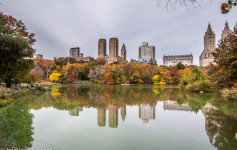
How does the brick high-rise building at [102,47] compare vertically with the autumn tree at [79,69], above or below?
above

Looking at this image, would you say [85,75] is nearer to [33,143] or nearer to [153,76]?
[153,76]

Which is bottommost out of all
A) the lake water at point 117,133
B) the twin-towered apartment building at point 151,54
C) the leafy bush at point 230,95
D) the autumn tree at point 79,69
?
the lake water at point 117,133

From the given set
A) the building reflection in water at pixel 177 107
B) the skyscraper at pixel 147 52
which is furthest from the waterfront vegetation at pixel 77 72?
the skyscraper at pixel 147 52

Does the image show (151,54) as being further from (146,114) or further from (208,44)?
(146,114)

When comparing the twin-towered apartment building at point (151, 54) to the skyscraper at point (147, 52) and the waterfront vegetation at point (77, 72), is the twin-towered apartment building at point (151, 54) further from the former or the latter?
the waterfront vegetation at point (77, 72)

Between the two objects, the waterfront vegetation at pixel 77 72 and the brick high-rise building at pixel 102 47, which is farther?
the brick high-rise building at pixel 102 47

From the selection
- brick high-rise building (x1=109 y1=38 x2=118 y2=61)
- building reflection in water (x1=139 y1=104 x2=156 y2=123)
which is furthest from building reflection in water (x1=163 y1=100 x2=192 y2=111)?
brick high-rise building (x1=109 y1=38 x2=118 y2=61)

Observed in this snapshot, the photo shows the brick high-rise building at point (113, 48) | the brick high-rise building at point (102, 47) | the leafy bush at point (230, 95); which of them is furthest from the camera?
the brick high-rise building at point (102, 47)

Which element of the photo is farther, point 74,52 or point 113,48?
point 74,52

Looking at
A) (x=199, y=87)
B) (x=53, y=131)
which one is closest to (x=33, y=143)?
(x=53, y=131)

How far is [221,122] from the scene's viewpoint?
19.4 feet

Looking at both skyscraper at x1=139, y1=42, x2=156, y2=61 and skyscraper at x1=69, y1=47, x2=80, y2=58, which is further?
skyscraper at x1=69, y1=47, x2=80, y2=58

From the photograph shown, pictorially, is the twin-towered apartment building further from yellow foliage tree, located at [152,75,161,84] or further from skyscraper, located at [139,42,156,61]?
yellow foliage tree, located at [152,75,161,84]

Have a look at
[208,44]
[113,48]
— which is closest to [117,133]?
[208,44]
